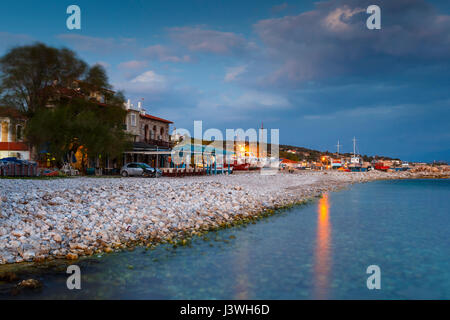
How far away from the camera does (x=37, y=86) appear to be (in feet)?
106

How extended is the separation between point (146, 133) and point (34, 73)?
2022cm

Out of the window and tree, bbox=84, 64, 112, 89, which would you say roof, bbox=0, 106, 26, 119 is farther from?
tree, bbox=84, 64, 112, 89

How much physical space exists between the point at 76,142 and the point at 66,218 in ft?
74.8

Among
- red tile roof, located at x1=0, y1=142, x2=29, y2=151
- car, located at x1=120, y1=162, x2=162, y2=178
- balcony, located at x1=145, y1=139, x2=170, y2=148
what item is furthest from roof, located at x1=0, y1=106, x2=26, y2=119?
balcony, located at x1=145, y1=139, x2=170, y2=148

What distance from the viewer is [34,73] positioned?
31.6 m

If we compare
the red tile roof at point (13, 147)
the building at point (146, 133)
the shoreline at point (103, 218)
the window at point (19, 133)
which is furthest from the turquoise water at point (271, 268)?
the red tile roof at point (13, 147)

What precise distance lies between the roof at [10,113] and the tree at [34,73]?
19.2 inches

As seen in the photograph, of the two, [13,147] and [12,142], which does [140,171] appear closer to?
[13,147]

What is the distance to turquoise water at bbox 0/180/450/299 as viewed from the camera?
7281 millimetres

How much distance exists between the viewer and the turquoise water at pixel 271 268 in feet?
23.9

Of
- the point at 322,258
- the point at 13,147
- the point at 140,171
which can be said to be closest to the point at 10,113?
the point at 13,147

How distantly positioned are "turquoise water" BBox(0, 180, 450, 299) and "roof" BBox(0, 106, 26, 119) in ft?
89.9
